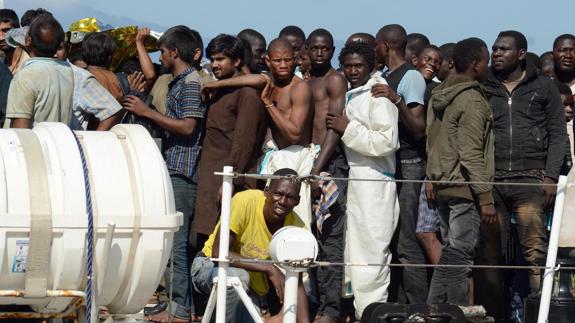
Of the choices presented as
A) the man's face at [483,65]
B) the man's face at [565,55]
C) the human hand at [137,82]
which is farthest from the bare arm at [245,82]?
the man's face at [565,55]

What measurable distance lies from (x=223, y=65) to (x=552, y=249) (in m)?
3.36

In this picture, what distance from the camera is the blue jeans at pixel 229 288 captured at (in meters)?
8.32

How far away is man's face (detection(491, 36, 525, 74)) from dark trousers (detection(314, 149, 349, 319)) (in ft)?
4.95

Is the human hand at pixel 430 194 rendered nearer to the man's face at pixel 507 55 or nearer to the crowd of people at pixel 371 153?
the crowd of people at pixel 371 153

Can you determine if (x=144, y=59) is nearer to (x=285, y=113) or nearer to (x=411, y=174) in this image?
(x=285, y=113)

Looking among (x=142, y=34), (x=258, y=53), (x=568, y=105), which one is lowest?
(x=568, y=105)

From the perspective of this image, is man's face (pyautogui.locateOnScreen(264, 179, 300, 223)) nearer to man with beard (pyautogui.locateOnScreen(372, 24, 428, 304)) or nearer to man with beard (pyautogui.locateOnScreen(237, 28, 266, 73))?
man with beard (pyautogui.locateOnScreen(372, 24, 428, 304))

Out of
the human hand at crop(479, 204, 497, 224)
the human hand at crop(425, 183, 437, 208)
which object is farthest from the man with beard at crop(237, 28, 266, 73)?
the human hand at crop(479, 204, 497, 224)

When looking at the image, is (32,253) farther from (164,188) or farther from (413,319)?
(413,319)

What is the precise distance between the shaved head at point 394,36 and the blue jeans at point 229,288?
268cm

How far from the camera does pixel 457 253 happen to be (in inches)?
362

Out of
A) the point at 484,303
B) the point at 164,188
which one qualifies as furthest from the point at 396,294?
the point at 164,188

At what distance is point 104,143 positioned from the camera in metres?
6.79

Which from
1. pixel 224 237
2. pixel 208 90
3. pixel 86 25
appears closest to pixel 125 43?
pixel 86 25
